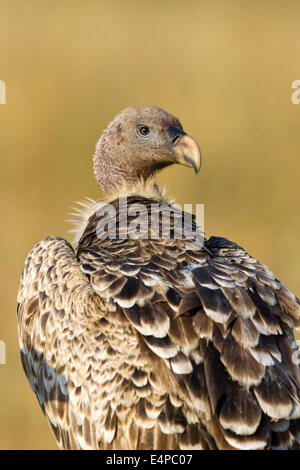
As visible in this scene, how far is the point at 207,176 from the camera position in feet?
37.9

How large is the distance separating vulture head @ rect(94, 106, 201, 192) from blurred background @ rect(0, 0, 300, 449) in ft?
11.2

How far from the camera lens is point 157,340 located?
4445 mm

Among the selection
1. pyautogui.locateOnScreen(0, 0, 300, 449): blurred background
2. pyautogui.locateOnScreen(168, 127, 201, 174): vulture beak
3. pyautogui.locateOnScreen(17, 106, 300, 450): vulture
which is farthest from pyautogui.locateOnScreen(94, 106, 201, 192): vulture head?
pyautogui.locateOnScreen(0, 0, 300, 449): blurred background

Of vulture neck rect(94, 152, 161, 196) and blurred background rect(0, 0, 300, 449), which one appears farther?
blurred background rect(0, 0, 300, 449)

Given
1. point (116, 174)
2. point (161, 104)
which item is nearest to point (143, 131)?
point (116, 174)

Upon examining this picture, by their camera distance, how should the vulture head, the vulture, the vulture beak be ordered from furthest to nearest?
1. the vulture head
2. the vulture beak
3. the vulture

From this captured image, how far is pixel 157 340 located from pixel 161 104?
845 centimetres

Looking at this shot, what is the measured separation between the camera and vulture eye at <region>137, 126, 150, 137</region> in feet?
20.5

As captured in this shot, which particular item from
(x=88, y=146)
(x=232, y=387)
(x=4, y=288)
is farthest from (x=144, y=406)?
(x=88, y=146)

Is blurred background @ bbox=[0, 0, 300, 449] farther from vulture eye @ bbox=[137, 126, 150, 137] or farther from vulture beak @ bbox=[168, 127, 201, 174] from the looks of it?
vulture beak @ bbox=[168, 127, 201, 174]

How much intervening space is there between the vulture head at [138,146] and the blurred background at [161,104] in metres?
3.43

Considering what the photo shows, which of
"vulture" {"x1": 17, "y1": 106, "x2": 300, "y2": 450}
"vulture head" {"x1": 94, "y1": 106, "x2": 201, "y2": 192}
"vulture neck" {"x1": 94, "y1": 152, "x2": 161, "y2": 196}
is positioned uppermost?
"vulture head" {"x1": 94, "y1": 106, "x2": 201, "y2": 192}

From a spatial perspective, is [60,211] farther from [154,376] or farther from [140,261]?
[154,376]

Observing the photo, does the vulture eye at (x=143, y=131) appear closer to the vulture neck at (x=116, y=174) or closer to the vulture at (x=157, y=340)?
the vulture neck at (x=116, y=174)
